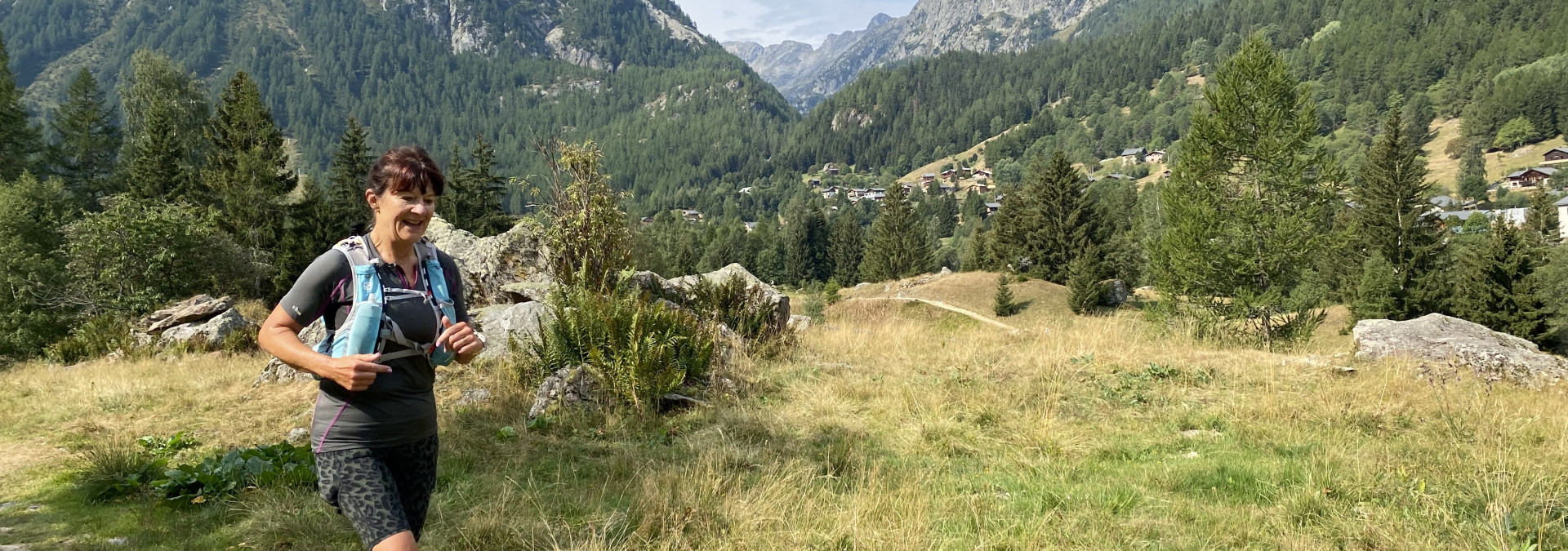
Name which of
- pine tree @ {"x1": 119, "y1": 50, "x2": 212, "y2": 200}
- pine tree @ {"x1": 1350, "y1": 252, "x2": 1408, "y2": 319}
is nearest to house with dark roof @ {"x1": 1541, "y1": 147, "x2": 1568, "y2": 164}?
pine tree @ {"x1": 1350, "y1": 252, "x2": 1408, "y2": 319}

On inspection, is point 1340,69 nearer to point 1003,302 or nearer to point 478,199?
point 1003,302

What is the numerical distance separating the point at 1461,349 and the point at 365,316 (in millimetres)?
10800

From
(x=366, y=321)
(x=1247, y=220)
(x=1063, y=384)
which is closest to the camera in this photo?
(x=366, y=321)

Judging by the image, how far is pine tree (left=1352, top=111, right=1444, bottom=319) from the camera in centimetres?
3209

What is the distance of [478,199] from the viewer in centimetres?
3862

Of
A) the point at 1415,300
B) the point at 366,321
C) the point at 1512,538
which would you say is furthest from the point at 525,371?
the point at 1415,300

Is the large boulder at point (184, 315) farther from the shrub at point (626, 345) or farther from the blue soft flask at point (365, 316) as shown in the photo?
the blue soft flask at point (365, 316)

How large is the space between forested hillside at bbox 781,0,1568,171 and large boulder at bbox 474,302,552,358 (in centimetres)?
10765

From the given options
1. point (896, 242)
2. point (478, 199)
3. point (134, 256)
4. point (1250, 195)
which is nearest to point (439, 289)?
point (1250, 195)

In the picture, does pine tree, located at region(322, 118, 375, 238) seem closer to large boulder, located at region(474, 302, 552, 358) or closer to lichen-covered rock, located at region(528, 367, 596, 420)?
large boulder, located at region(474, 302, 552, 358)

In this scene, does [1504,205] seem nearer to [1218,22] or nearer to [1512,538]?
[1512,538]

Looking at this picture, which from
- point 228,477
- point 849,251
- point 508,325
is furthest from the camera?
point 849,251

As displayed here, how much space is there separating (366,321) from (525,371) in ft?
16.7

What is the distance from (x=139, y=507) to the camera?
13.7 feet
